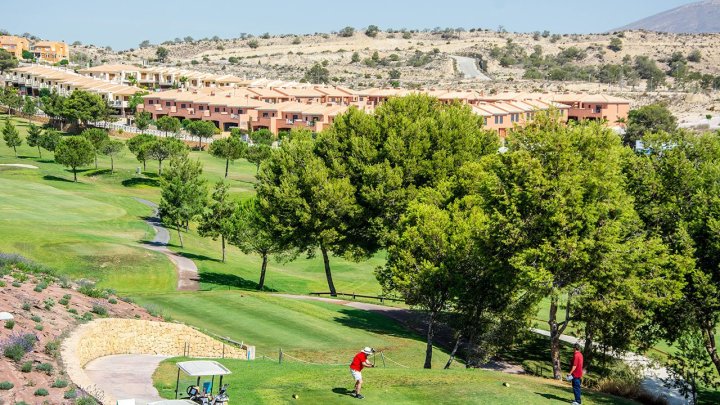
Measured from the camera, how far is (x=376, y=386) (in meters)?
26.7

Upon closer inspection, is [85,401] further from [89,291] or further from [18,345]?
[89,291]

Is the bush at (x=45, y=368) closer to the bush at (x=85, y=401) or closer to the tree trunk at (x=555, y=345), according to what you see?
the bush at (x=85, y=401)

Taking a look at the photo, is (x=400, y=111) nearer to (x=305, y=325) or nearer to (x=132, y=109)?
(x=305, y=325)

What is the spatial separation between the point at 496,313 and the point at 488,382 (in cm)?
905

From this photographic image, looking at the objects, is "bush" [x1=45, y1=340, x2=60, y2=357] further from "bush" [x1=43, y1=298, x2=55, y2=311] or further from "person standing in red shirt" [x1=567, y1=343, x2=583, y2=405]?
"person standing in red shirt" [x1=567, y1=343, x2=583, y2=405]

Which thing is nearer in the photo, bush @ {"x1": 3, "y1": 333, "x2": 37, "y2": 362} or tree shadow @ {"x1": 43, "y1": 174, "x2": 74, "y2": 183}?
bush @ {"x1": 3, "y1": 333, "x2": 37, "y2": 362}

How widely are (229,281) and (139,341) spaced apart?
26387 millimetres

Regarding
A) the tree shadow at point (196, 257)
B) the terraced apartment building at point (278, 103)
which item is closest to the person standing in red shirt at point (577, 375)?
the tree shadow at point (196, 257)

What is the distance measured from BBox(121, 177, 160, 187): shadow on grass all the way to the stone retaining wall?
71185mm

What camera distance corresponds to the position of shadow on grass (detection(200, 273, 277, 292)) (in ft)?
184

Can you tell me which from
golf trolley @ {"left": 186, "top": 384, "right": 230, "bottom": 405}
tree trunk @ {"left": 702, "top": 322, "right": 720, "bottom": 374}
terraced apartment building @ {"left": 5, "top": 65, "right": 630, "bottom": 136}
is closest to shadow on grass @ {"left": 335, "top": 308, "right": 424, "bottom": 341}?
tree trunk @ {"left": 702, "top": 322, "right": 720, "bottom": 374}

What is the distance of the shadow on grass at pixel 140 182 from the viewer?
101 m

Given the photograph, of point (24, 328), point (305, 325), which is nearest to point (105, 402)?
point (24, 328)

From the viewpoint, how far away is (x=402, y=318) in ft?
167
